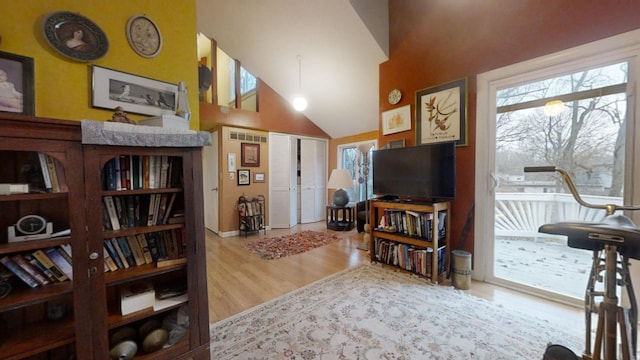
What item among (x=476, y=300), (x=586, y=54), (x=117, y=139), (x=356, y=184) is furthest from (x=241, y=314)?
(x=356, y=184)

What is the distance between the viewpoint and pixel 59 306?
1.12 m

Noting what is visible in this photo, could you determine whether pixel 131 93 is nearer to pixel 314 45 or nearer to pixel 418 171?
pixel 418 171

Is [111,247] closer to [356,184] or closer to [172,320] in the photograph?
[172,320]

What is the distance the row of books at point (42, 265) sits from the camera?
3.28 feet

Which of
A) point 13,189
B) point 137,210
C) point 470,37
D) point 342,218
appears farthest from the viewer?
point 342,218

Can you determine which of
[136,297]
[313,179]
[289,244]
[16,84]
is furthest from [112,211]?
[313,179]

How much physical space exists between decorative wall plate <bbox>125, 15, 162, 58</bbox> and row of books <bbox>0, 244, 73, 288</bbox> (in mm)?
1223

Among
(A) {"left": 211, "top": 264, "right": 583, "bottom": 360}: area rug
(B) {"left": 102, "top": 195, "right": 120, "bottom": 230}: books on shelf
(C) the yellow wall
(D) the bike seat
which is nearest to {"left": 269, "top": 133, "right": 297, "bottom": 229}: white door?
(A) {"left": 211, "top": 264, "right": 583, "bottom": 360}: area rug

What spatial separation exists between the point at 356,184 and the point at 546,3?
4.00 meters

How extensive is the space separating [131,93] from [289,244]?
9.63 ft

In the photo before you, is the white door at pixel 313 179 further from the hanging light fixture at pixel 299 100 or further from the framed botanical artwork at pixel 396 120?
the framed botanical artwork at pixel 396 120

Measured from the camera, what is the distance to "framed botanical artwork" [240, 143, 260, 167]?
15.3 ft

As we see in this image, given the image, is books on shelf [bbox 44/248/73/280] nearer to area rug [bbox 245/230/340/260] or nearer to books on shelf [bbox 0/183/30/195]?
books on shelf [bbox 0/183/30/195]

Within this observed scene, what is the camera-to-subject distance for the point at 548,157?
2146 mm
